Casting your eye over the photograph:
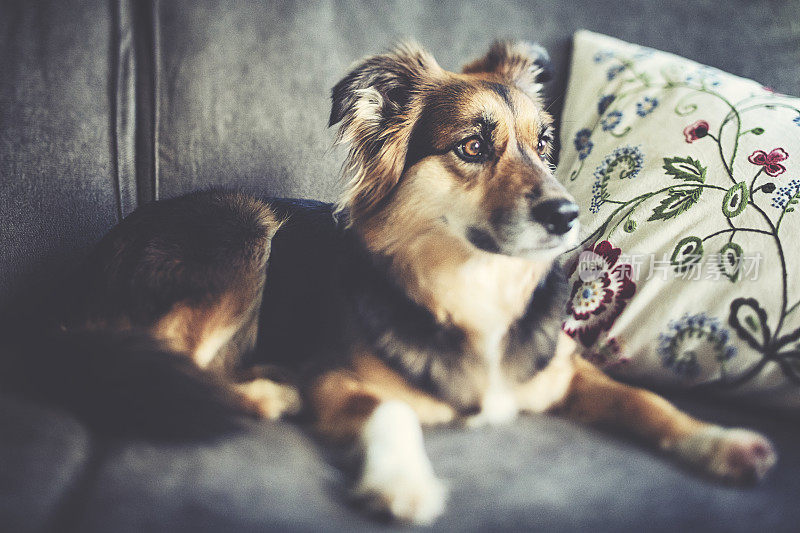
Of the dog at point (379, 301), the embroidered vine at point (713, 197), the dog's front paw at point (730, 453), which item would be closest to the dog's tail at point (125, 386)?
the dog at point (379, 301)

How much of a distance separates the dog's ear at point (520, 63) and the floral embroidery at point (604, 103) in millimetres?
159

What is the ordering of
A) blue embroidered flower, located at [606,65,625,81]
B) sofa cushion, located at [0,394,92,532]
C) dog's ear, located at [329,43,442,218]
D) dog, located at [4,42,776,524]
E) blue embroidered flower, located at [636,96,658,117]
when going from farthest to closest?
blue embroidered flower, located at [606,65,625,81], blue embroidered flower, located at [636,96,658,117], dog's ear, located at [329,43,442,218], dog, located at [4,42,776,524], sofa cushion, located at [0,394,92,532]

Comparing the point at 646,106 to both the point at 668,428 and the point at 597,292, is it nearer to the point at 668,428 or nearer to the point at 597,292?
the point at 597,292

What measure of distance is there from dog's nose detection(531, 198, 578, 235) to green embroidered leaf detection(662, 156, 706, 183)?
332 millimetres

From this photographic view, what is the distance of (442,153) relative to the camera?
3.76 ft

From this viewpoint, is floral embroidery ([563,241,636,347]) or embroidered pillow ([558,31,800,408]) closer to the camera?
embroidered pillow ([558,31,800,408])

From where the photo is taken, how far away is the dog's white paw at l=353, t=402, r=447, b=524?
0.73m

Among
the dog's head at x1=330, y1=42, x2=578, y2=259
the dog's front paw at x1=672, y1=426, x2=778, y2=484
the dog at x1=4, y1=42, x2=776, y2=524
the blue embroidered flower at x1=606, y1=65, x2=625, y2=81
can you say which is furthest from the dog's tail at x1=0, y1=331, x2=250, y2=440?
the blue embroidered flower at x1=606, y1=65, x2=625, y2=81

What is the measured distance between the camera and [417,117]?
1205 millimetres

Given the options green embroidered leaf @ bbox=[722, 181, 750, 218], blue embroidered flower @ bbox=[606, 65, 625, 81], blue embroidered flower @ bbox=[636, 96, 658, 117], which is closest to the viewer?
green embroidered leaf @ bbox=[722, 181, 750, 218]

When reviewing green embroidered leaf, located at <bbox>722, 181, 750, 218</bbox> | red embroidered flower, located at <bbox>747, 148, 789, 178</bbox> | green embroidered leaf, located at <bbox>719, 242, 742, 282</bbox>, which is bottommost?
green embroidered leaf, located at <bbox>719, 242, 742, 282</bbox>

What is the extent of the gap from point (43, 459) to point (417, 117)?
0.97 meters

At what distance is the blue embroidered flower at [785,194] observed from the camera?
1.02 meters

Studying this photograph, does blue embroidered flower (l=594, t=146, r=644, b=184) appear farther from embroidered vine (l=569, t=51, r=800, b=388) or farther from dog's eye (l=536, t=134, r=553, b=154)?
dog's eye (l=536, t=134, r=553, b=154)
